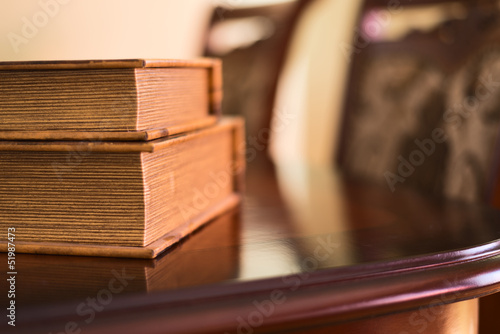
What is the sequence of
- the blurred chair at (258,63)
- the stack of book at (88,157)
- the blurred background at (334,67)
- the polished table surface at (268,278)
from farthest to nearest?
the blurred chair at (258,63) < the blurred background at (334,67) < the stack of book at (88,157) < the polished table surface at (268,278)

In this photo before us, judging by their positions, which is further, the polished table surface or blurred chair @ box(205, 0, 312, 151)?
blurred chair @ box(205, 0, 312, 151)

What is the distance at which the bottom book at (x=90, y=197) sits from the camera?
1.66 ft

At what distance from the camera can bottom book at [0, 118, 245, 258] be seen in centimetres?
51

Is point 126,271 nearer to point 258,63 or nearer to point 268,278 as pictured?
point 268,278

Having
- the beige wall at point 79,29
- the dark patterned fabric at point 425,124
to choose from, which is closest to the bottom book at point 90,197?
the beige wall at point 79,29

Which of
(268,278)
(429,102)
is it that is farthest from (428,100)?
(268,278)

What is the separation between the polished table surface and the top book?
0.12m

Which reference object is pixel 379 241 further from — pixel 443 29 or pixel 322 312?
pixel 443 29

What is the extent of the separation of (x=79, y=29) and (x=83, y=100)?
A: 0.33 meters

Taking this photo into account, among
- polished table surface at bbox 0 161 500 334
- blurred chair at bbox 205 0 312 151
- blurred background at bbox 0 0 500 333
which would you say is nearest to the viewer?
polished table surface at bbox 0 161 500 334

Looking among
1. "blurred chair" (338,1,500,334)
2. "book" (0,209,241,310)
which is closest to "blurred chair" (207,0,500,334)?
"blurred chair" (338,1,500,334)

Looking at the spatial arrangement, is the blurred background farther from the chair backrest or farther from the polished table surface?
the polished table surface

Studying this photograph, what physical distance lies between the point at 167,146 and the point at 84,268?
0.44 ft

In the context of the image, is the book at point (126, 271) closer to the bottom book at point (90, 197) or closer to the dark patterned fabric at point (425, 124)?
the bottom book at point (90, 197)
